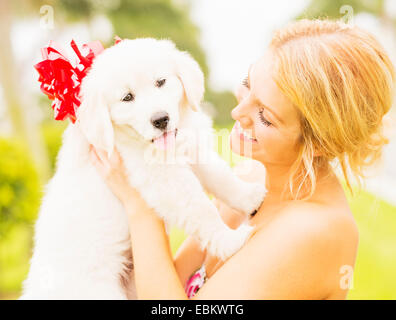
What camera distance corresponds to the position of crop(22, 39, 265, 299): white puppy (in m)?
1.99

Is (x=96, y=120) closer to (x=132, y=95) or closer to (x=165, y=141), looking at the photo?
(x=132, y=95)

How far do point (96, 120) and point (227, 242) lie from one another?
83cm

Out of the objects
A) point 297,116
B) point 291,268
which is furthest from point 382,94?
point 291,268

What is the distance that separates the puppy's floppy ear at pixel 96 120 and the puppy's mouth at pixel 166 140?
22cm

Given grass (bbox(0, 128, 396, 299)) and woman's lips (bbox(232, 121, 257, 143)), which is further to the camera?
grass (bbox(0, 128, 396, 299))

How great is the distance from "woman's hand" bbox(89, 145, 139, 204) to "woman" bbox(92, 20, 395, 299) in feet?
0.04

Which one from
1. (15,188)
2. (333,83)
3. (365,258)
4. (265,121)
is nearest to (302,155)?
(265,121)

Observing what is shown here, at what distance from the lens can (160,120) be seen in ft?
6.37

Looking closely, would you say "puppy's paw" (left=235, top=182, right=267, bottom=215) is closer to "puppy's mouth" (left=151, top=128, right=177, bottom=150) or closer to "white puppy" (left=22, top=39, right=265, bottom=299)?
"white puppy" (left=22, top=39, right=265, bottom=299)

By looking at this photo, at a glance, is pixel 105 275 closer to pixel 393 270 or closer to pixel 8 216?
pixel 8 216

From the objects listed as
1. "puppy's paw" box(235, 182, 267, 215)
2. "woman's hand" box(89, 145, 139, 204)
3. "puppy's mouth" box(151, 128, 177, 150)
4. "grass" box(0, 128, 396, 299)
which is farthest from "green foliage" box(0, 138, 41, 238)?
"puppy's paw" box(235, 182, 267, 215)

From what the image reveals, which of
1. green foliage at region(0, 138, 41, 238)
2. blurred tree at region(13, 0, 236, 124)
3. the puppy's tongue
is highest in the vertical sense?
blurred tree at region(13, 0, 236, 124)

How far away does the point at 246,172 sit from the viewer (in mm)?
2639
